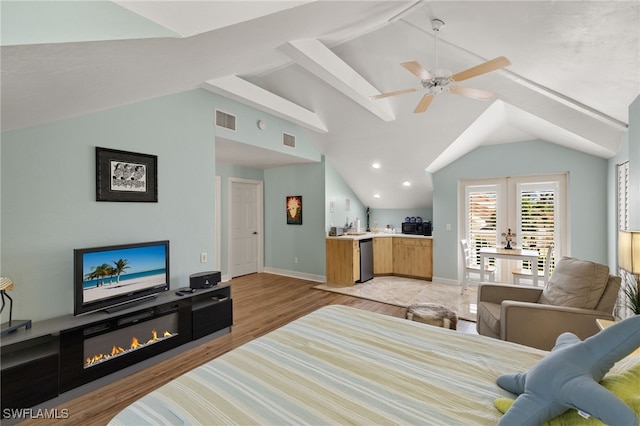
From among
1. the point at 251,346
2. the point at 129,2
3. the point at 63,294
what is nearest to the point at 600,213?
the point at 251,346

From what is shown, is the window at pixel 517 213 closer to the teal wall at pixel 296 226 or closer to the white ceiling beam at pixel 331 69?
the white ceiling beam at pixel 331 69

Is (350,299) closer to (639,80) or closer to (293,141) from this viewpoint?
(293,141)

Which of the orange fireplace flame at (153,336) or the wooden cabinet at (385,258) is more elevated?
the wooden cabinet at (385,258)

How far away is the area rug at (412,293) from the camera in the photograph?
169 inches

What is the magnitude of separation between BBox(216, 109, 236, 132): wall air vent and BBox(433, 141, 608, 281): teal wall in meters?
3.87

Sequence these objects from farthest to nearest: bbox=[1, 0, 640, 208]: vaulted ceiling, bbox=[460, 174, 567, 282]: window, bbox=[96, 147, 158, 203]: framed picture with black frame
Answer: bbox=[460, 174, 567, 282]: window, bbox=[96, 147, 158, 203]: framed picture with black frame, bbox=[1, 0, 640, 208]: vaulted ceiling

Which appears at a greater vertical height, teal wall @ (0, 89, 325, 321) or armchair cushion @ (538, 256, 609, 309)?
teal wall @ (0, 89, 325, 321)

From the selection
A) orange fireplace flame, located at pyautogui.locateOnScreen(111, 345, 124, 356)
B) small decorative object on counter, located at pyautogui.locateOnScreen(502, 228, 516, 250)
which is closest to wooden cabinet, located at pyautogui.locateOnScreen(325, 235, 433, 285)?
small decorative object on counter, located at pyautogui.locateOnScreen(502, 228, 516, 250)

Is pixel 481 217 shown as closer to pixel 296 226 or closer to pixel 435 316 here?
pixel 435 316

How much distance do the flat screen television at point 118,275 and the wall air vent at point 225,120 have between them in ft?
5.61

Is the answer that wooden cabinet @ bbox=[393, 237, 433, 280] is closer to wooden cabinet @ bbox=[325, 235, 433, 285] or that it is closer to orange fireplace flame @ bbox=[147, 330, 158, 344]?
wooden cabinet @ bbox=[325, 235, 433, 285]

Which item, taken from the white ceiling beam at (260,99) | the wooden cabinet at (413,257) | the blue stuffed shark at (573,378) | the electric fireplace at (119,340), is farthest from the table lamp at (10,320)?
the wooden cabinet at (413,257)

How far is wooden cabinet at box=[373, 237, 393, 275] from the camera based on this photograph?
20.1 feet

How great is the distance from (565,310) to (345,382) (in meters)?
2.09
